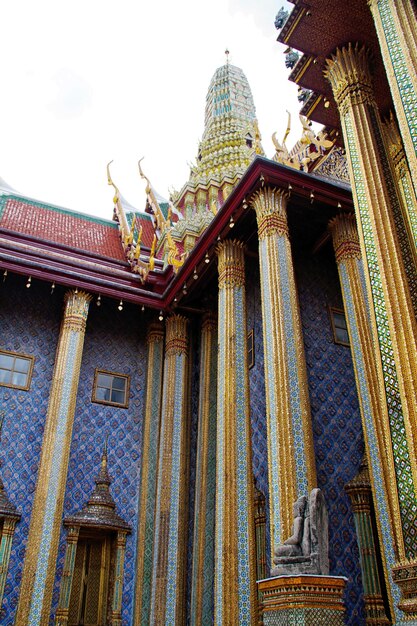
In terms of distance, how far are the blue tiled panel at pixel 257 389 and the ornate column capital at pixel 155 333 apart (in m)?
1.98

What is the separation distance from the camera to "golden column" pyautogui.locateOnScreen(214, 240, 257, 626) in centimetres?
648

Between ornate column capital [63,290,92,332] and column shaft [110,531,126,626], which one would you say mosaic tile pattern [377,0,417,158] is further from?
column shaft [110,531,126,626]

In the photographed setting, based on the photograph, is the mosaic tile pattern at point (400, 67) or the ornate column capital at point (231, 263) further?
the ornate column capital at point (231, 263)

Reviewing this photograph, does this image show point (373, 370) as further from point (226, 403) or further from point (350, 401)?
point (226, 403)

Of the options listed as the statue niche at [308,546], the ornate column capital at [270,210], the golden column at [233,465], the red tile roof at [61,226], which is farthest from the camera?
the red tile roof at [61,226]

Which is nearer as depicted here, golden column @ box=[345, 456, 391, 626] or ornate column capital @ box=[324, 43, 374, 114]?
ornate column capital @ box=[324, 43, 374, 114]

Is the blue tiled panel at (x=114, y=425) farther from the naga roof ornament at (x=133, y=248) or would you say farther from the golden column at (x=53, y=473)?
the naga roof ornament at (x=133, y=248)

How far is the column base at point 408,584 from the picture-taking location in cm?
370

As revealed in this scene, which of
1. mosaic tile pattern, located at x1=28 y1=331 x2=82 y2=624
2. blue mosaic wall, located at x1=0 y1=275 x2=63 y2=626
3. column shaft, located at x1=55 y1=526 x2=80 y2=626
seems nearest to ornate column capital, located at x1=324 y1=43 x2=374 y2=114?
mosaic tile pattern, located at x1=28 y1=331 x2=82 y2=624

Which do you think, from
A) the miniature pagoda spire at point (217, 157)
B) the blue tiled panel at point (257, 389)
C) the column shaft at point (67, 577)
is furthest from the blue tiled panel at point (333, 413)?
the miniature pagoda spire at point (217, 157)

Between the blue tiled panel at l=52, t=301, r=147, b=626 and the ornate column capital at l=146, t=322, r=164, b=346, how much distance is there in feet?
0.52

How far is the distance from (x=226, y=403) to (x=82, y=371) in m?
3.28

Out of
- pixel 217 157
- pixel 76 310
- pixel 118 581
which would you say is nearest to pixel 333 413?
pixel 118 581

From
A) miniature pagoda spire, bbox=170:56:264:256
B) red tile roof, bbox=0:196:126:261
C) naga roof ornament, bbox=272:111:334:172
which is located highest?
miniature pagoda spire, bbox=170:56:264:256
